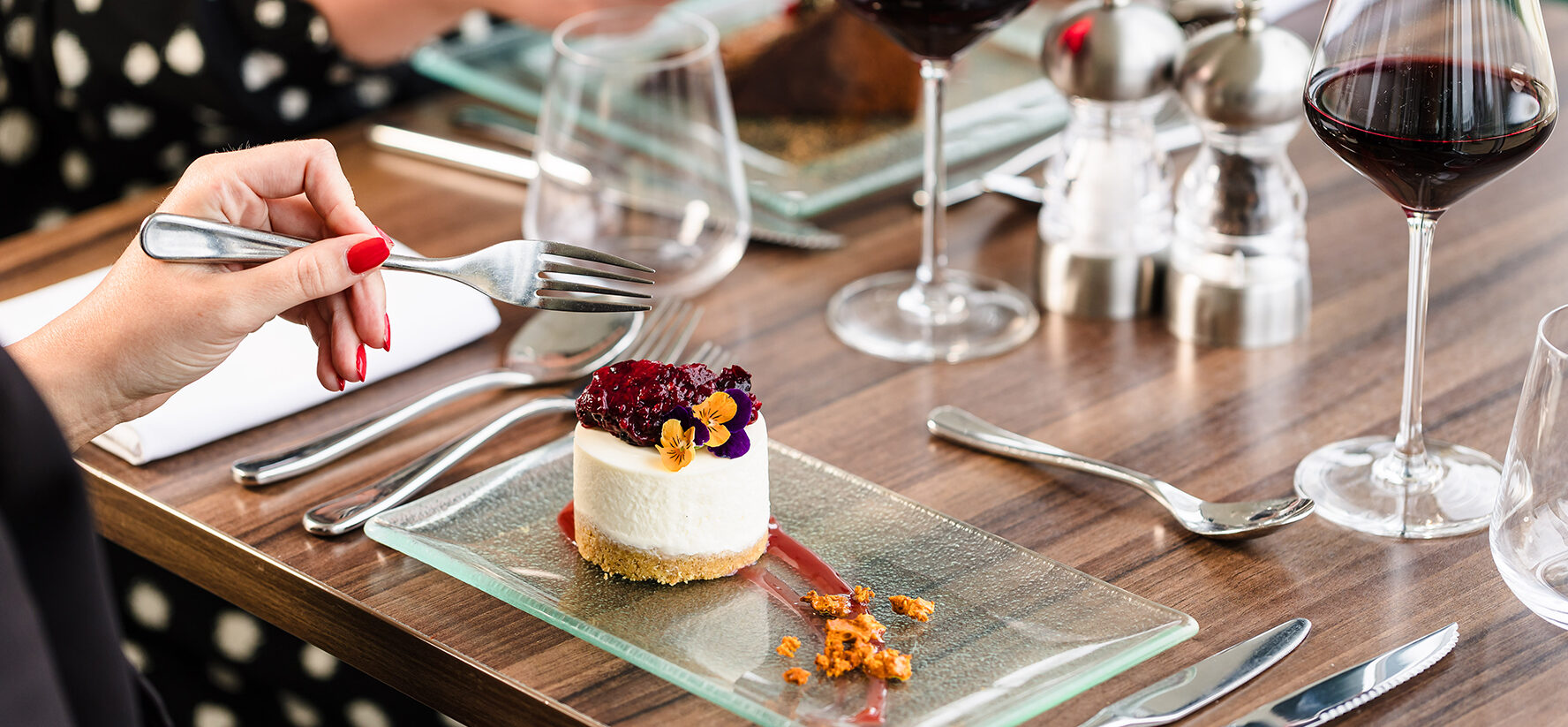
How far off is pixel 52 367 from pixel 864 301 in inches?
→ 22.5

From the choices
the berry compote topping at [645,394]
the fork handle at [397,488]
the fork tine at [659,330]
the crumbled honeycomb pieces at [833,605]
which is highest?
the berry compote topping at [645,394]

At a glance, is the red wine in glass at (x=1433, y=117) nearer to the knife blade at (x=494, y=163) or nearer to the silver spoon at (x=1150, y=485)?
the silver spoon at (x=1150, y=485)

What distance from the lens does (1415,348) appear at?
0.84 meters

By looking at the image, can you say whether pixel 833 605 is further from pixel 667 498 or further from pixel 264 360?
pixel 264 360

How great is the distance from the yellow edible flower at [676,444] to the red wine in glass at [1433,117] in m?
0.38

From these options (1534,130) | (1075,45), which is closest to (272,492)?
(1075,45)

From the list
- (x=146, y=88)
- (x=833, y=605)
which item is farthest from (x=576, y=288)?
(x=146, y=88)

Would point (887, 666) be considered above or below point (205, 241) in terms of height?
below

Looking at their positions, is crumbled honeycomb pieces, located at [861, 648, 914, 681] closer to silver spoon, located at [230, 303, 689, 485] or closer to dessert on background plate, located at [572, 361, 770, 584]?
dessert on background plate, located at [572, 361, 770, 584]

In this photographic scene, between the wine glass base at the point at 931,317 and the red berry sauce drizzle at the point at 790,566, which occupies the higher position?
the wine glass base at the point at 931,317

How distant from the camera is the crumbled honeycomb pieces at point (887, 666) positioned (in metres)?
0.70

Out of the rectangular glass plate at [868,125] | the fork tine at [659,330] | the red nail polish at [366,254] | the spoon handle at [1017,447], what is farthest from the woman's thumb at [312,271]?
the rectangular glass plate at [868,125]

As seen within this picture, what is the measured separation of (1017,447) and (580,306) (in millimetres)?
282

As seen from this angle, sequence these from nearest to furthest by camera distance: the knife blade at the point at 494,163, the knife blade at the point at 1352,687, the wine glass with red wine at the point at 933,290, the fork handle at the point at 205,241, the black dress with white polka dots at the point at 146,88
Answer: the knife blade at the point at 1352,687 → the fork handle at the point at 205,241 → the wine glass with red wine at the point at 933,290 → the knife blade at the point at 494,163 → the black dress with white polka dots at the point at 146,88
